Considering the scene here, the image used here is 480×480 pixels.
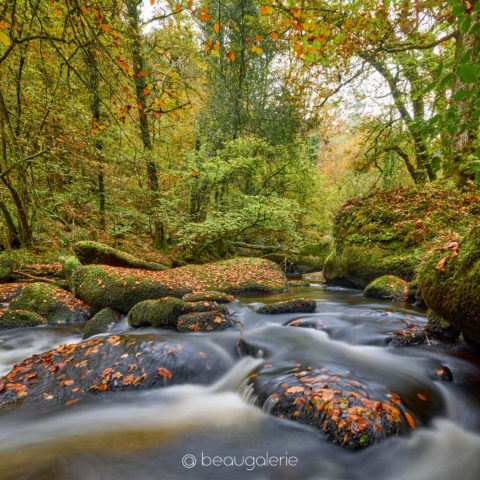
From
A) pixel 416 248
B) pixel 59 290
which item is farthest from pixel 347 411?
pixel 59 290

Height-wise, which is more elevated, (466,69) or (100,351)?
(466,69)

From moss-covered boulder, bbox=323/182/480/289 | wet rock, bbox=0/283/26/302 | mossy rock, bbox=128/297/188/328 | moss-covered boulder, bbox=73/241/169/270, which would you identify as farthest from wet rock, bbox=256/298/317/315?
wet rock, bbox=0/283/26/302

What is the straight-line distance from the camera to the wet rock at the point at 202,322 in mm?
4160

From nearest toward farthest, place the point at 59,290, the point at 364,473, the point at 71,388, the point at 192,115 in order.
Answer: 1. the point at 364,473
2. the point at 71,388
3. the point at 59,290
4. the point at 192,115

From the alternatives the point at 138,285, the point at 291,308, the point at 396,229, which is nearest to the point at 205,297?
the point at 138,285

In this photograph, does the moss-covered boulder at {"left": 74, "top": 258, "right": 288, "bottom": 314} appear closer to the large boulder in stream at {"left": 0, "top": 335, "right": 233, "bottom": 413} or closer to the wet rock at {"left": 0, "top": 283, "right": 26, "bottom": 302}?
the wet rock at {"left": 0, "top": 283, "right": 26, "bottom": 302}

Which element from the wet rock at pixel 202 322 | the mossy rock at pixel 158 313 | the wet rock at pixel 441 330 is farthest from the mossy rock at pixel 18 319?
the wet rock at pixel 441 330

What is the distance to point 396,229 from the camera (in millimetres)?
6770

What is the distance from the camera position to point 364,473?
5.83 feet

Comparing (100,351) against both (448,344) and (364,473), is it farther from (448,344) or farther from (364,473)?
(448,344)

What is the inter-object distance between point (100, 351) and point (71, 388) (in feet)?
1.52

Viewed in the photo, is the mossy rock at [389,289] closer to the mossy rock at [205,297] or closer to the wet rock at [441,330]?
the wet rock at [441,330]

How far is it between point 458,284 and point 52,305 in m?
6.61

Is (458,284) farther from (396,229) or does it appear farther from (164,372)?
(396,229)
